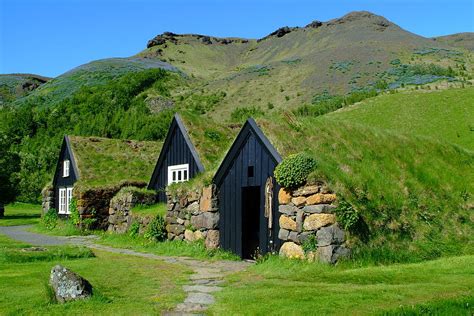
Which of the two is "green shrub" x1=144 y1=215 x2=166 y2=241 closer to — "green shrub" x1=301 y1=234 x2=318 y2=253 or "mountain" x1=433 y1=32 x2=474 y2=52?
"green shrub" x1=301 y1=234 x2=318 y2=253

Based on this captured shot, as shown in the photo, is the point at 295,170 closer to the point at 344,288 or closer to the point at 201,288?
the point at 344,288

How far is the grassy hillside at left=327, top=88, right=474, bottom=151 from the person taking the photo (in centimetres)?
3450

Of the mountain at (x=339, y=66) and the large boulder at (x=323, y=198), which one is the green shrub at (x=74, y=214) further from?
the mountain at (x=339, y=66)

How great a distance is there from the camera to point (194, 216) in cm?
1867

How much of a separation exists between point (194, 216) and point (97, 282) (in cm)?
722

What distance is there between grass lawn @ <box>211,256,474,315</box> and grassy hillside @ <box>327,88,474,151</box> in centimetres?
2119

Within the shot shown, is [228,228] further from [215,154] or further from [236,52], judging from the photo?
[236,52]

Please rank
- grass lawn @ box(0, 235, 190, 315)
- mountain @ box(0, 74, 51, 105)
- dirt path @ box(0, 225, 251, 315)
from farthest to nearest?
mountain @ box(0, 74, 51, 105) → dirt path @ box(0, 225, 251, 315) → grass lawn @ box(0, 235, 190, 315)

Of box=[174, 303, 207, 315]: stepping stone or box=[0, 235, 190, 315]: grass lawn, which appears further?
box=[0, 235, 190, 315]: grass lawn

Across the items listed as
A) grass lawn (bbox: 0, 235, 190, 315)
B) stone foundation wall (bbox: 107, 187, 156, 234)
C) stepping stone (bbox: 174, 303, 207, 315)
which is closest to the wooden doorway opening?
grass lawn (bbox: 0, 235, 190, 315)

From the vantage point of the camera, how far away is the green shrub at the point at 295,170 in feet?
45.9

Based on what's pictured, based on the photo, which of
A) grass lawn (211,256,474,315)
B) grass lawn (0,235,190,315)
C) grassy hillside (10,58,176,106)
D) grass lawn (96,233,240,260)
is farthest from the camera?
grassy hillside (10,58,176,106)

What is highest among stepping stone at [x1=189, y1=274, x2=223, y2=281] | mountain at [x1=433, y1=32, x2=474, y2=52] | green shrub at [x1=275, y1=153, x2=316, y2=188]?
mountain at [x1=433, y1=32, x2=474, y2=52]

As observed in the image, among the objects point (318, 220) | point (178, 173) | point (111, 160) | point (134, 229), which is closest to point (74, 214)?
point (111, 160)
